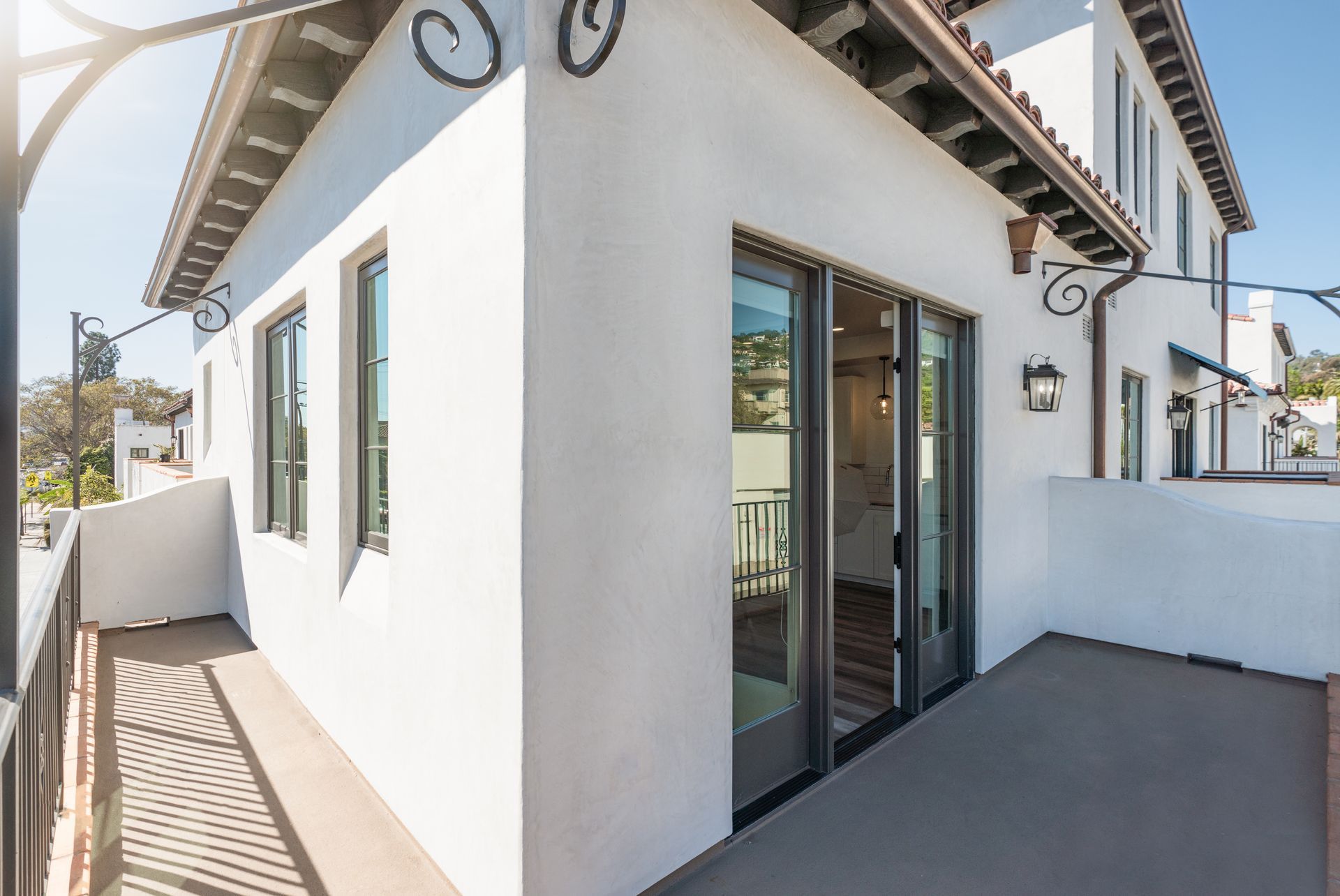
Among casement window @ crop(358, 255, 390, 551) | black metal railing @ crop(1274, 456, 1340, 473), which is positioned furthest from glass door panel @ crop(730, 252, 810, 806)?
black metal railing @ crop(1274, 456, 1340, 473)

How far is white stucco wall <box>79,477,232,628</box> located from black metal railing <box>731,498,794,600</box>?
4814 millimetres

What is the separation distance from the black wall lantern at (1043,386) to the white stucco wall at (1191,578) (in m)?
0.77

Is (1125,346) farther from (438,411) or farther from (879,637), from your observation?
(438,411)

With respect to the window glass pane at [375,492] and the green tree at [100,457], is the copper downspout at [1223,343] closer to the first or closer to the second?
the window glass pane at [375,492]

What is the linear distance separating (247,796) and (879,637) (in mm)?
4043

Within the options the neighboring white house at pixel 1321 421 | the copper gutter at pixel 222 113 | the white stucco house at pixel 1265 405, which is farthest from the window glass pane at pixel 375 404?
the neighboring white house at pixel 1321 421

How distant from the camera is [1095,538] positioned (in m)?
4.79

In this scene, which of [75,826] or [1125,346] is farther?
[1125,346]

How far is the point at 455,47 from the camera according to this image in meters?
1.85

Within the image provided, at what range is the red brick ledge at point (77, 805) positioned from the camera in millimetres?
2141

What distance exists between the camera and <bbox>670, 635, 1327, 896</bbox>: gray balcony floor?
2.21 m

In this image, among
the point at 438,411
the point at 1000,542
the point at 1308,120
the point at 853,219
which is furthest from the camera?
the point at 1308,120

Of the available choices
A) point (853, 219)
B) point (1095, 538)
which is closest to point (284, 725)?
point (853, 219)

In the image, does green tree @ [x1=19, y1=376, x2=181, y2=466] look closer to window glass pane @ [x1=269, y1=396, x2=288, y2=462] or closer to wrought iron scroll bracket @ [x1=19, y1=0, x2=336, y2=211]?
window glass pane @ [x1=269, y1=396, x2=288, y2=462]
